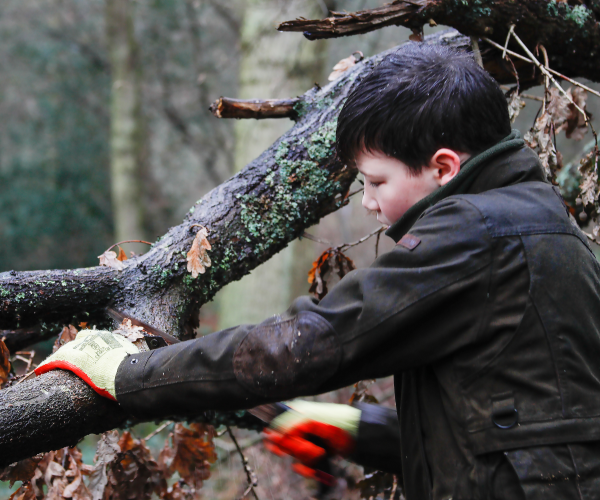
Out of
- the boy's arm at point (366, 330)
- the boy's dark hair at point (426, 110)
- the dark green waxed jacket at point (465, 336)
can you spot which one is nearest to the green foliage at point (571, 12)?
the boy's dark hair at point (426, 110)

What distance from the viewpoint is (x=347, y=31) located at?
2158 mm

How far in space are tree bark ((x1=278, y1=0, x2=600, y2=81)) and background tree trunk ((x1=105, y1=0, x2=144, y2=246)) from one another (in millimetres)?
8090

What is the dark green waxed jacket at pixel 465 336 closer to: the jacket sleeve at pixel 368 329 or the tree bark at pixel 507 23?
the jacket sleeve at pixel 368 329

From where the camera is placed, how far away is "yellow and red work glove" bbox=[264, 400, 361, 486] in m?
1.63

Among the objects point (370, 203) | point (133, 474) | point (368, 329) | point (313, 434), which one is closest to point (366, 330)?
point (368, 329)

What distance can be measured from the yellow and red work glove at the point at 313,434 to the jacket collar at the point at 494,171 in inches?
32.2

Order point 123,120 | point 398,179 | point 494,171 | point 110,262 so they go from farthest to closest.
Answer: point 123,120
point 110,262
point 398,179
point 494,171

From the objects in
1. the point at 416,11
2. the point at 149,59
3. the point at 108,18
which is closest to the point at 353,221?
the point at 149,59

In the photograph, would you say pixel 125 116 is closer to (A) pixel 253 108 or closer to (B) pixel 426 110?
(A) pixel 253 108

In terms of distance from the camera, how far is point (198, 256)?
A: 78.1 inches

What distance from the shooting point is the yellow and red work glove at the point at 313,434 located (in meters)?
1.63

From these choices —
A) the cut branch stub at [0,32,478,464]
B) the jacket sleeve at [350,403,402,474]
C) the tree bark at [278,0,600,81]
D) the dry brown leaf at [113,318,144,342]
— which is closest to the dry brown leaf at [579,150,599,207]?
the tree bark at [278,0,600,81]

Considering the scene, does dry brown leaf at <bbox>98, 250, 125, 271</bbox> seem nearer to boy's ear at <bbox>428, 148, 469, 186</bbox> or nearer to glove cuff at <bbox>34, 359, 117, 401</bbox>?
glove cuff at <bbox>34, 359, 117, 401</bbox>

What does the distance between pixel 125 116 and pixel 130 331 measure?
28.5 feet
